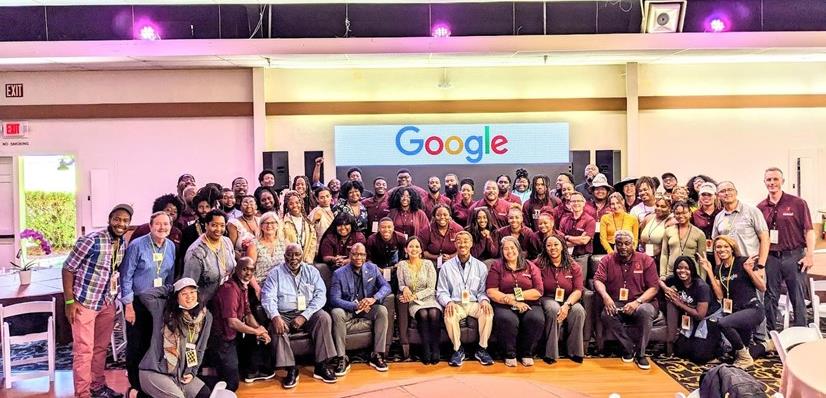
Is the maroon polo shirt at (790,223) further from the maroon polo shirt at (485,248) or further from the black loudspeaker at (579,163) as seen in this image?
the black loudspeaker at (579,163)

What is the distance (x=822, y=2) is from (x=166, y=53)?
771cm

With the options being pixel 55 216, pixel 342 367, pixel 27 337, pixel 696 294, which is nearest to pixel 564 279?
pixel 696 294

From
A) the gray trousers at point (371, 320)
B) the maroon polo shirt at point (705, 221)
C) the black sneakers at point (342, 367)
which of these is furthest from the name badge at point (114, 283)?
the maroon polo shirt at point (705, 221)

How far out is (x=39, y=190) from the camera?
980 cm

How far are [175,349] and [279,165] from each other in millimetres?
5329

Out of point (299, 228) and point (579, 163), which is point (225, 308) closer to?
point (299, 228)

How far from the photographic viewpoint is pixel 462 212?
6.41 metres

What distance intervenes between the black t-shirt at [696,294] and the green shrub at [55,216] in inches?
353

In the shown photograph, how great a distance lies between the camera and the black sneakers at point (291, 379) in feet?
15.0

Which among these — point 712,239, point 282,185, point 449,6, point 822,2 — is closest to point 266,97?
point 282,185

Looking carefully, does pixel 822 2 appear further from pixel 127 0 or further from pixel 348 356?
pixel 127 0

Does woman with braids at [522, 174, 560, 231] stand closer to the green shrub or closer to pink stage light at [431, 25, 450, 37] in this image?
pink stage light at [431, 25, 450, 37]

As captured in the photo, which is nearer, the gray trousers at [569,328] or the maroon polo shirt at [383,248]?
the gray trousers at [569,328]

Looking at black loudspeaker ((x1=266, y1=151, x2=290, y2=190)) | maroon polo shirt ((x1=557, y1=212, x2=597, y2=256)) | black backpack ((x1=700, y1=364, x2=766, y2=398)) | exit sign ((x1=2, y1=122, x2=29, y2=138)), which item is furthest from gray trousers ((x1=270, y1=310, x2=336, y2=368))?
exit sign ((x1=2, y1=122, x2=29, y2=138))
